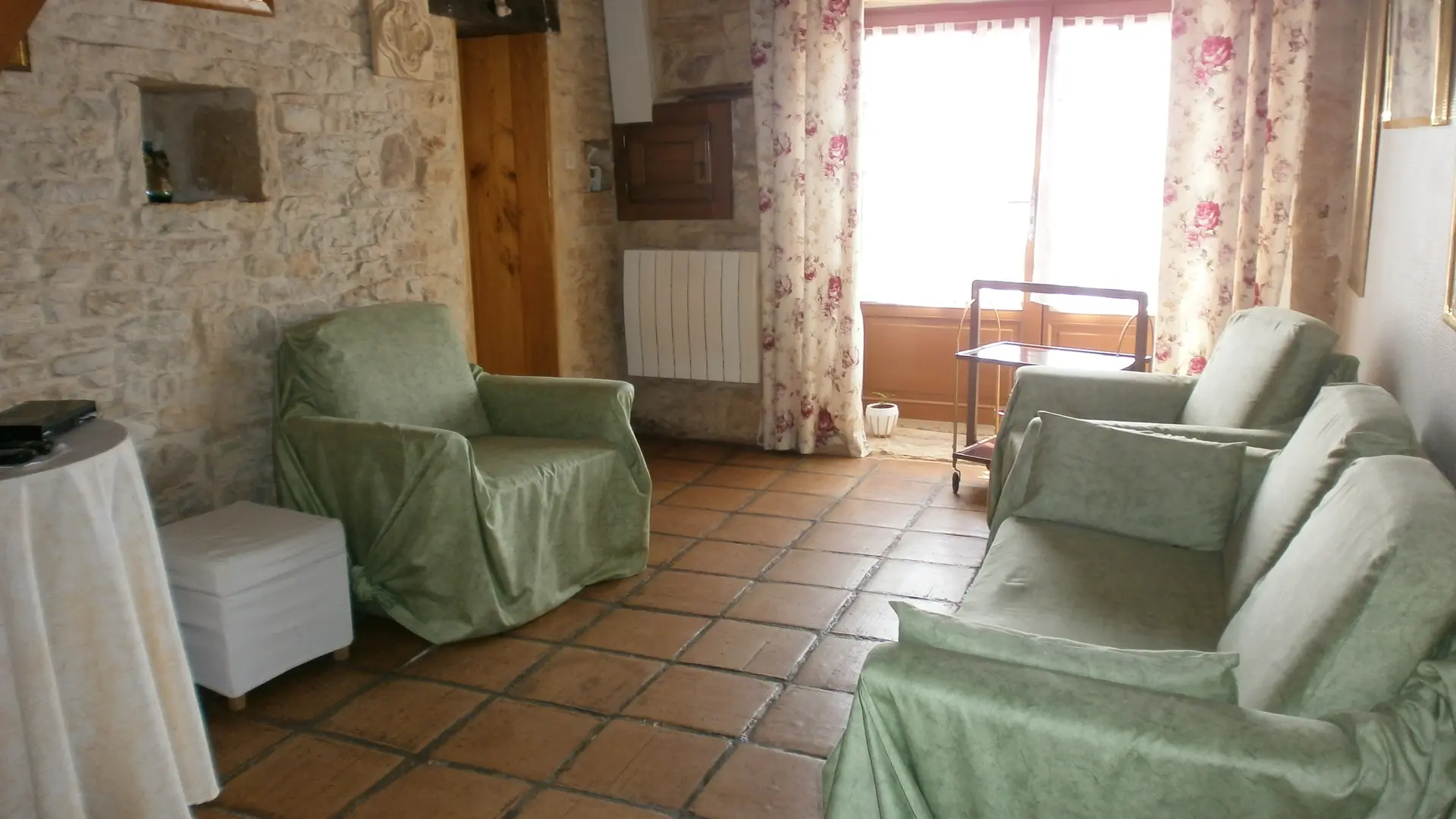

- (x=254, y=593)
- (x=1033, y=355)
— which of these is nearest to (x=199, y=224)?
(x=254, y=593)

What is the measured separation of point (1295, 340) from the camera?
9.29 ft

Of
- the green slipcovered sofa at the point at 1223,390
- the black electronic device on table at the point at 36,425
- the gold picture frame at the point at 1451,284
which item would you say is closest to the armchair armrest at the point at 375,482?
the black electronic device on table at the point at 36,425

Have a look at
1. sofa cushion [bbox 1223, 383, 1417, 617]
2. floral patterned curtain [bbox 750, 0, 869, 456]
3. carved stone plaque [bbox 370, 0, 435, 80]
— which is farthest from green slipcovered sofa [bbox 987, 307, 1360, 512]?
carved stone plaque [bbox 370, 0, 435, 80]

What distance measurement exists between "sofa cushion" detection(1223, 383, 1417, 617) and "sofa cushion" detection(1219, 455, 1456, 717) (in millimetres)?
259

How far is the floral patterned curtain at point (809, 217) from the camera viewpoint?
471 centimetres

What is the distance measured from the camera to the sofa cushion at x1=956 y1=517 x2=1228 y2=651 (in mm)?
2068

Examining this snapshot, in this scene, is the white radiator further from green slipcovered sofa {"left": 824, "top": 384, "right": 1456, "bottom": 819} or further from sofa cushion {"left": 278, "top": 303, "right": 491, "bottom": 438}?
green slipcovered sofa {"left": 824, "top": 384, "right": 1456, "bottom": 819}

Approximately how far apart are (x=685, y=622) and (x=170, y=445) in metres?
1.62

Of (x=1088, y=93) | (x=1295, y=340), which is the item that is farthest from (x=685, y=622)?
(x=1088, y=93)

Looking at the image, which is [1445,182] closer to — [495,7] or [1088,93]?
[1088,93]

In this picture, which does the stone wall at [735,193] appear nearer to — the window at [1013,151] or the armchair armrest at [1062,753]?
the window at [1013,151]

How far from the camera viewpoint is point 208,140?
3.41 m

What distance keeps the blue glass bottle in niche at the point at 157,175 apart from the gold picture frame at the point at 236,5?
1.48 ft

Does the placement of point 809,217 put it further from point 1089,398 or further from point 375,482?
point 375,482
